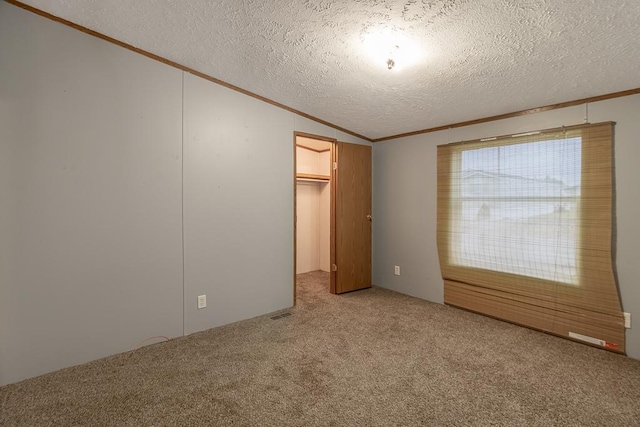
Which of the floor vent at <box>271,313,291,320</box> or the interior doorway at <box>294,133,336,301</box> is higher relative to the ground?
the interior doorway at <box>294,133,336,301</box>

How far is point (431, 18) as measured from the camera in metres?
1.71

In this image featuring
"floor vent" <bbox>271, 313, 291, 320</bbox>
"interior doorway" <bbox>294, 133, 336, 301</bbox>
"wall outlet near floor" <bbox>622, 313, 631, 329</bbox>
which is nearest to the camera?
"wall outlet near floor" <bbox>622, 313, 631, 329</bbox>

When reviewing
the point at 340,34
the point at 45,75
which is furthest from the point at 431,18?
the point at 45,75

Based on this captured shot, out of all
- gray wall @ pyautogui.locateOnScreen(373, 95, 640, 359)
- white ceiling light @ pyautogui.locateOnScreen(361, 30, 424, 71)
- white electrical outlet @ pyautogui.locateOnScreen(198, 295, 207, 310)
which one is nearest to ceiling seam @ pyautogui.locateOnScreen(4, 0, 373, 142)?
gray wall @ pyautogui.locateOnScreen(373, 95, 640, 359)

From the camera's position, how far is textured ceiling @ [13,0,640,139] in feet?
5.40

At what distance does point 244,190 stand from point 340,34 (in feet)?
5.68

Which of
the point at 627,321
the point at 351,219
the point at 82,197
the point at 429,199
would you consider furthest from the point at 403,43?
the point at 627,321

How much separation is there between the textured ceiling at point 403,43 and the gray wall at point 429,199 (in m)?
0.20

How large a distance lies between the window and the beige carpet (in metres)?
0.28

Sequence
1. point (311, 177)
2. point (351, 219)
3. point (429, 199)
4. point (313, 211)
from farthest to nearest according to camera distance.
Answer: point (313, 211)
point (311, 177)
point (351, 219)
point (429, 199)

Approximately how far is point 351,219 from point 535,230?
6.70ft

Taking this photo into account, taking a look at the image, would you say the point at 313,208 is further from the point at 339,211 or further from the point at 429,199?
the point at 429,199

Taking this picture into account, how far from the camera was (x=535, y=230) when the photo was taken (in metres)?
2.81

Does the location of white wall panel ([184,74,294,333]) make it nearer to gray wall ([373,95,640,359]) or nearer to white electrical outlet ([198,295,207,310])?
white electrical outlet ([198,295,207,310])
